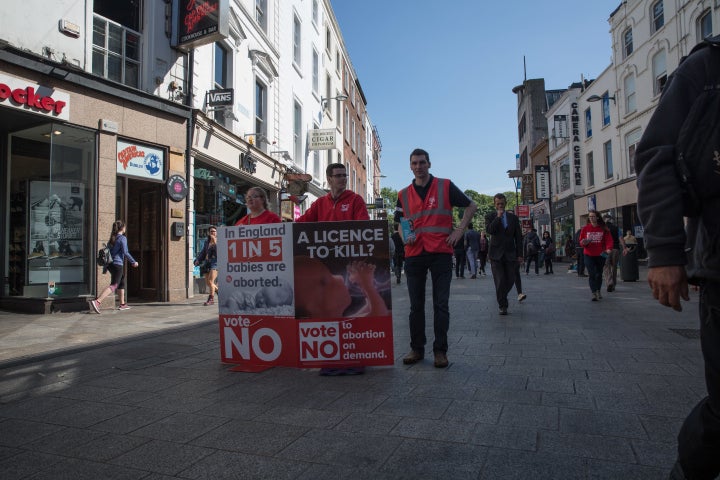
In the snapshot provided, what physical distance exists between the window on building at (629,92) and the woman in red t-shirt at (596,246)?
18.1 meters

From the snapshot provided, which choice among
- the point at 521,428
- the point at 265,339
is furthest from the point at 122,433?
the point at 521,428

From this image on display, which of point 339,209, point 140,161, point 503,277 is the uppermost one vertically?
point 140,161

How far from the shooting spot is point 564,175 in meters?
33.6

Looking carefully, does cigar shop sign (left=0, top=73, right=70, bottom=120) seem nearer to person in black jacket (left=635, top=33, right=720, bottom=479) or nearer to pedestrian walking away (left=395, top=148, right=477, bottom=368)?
pedestrian walking away (left=395, top=148, right=477, bottom=368)

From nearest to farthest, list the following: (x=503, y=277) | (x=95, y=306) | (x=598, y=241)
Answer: (x=503, y=277), (x=95, y=306), (x=598, y=241)

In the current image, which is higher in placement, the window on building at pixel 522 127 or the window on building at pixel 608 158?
the window on building at pixel 522 127

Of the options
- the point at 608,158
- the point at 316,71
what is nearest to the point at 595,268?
the point at 316,71

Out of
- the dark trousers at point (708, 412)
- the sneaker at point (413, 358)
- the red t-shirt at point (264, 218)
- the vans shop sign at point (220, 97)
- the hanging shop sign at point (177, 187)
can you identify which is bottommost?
the sneaker at point (413, 358)

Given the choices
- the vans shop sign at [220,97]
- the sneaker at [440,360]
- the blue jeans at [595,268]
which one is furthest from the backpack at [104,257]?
the blue jeans at [595,268]

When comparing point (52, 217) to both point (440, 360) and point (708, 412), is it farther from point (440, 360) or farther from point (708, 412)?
point (708, 412)

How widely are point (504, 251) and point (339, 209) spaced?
157 inches

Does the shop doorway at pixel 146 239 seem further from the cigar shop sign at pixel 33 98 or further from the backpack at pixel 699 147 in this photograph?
the backpack at pixel 699 147

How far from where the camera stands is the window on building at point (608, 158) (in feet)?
86.0

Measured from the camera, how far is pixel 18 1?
314 inches
